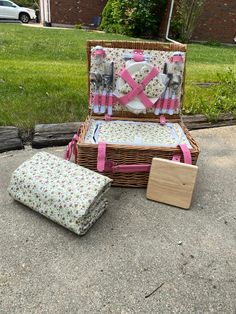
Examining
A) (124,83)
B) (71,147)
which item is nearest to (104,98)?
(124,83)

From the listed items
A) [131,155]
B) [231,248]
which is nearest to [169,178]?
[131,155]

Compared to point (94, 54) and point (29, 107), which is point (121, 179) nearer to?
point (94, 54)

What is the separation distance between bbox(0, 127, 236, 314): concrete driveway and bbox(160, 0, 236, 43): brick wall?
10898 mm

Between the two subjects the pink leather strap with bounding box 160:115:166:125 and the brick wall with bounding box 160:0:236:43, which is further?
the brick wall with bounding box 160:0:236:43

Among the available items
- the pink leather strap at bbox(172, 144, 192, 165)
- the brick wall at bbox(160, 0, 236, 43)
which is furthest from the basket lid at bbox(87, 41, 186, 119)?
the brick wall at bbox(160, 0, 236, 43)

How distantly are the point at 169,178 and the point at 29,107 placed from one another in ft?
6.35

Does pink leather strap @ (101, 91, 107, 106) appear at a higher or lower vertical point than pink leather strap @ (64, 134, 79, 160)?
higher

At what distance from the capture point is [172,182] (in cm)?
219

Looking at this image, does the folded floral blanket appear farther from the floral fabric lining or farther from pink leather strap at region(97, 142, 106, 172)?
the floral fabric lining

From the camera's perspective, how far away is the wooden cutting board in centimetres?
214

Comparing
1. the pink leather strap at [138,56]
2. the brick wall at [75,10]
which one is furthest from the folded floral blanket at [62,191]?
the brick wall at [75,10]

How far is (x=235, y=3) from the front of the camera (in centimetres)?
1207

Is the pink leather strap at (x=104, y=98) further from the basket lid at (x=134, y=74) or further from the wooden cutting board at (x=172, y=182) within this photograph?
the wooden cutting board at (x=172, y=182)

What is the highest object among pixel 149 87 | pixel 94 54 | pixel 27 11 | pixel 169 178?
pixel 94 54
